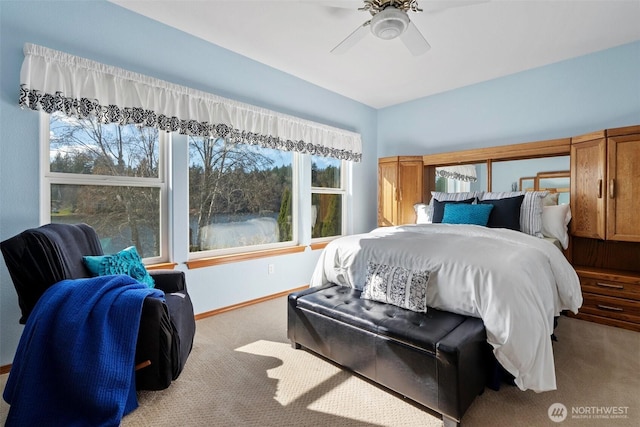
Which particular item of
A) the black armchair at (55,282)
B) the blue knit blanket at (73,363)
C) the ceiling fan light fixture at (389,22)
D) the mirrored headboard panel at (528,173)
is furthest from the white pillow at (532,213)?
the blue knit blanket at (73,363)

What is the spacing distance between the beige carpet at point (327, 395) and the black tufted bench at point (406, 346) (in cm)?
11

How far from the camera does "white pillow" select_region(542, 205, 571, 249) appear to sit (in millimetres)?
3047

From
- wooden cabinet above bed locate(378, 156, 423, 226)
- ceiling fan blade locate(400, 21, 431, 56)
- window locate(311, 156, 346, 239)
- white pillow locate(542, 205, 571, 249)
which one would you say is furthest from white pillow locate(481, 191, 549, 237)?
window locate(311, 156, 346, 239)

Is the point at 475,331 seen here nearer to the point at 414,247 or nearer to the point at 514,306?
the point at 514,306

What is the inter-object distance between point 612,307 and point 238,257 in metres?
3.55

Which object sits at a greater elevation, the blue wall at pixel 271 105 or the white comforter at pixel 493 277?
the blue wall at pixel 271 105

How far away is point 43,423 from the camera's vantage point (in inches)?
55.4

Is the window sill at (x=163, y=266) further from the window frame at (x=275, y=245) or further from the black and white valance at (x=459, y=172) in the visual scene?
the black and white valance at (x=459, y=172)

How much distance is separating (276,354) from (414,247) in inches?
51.5

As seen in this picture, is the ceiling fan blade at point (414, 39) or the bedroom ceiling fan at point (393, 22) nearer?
the bedroom ceiling fan at point (393, 22)

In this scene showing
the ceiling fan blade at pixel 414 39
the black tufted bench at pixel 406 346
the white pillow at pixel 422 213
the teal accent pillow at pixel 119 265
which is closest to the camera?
the black tufted bench at pixel 406 346

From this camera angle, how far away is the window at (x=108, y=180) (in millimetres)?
2271

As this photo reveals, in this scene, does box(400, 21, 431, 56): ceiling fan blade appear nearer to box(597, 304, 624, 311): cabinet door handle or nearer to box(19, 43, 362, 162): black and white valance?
box(19, 43, 362, 162): black and white valance

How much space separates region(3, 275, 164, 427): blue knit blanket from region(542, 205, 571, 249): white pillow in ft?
11.9
